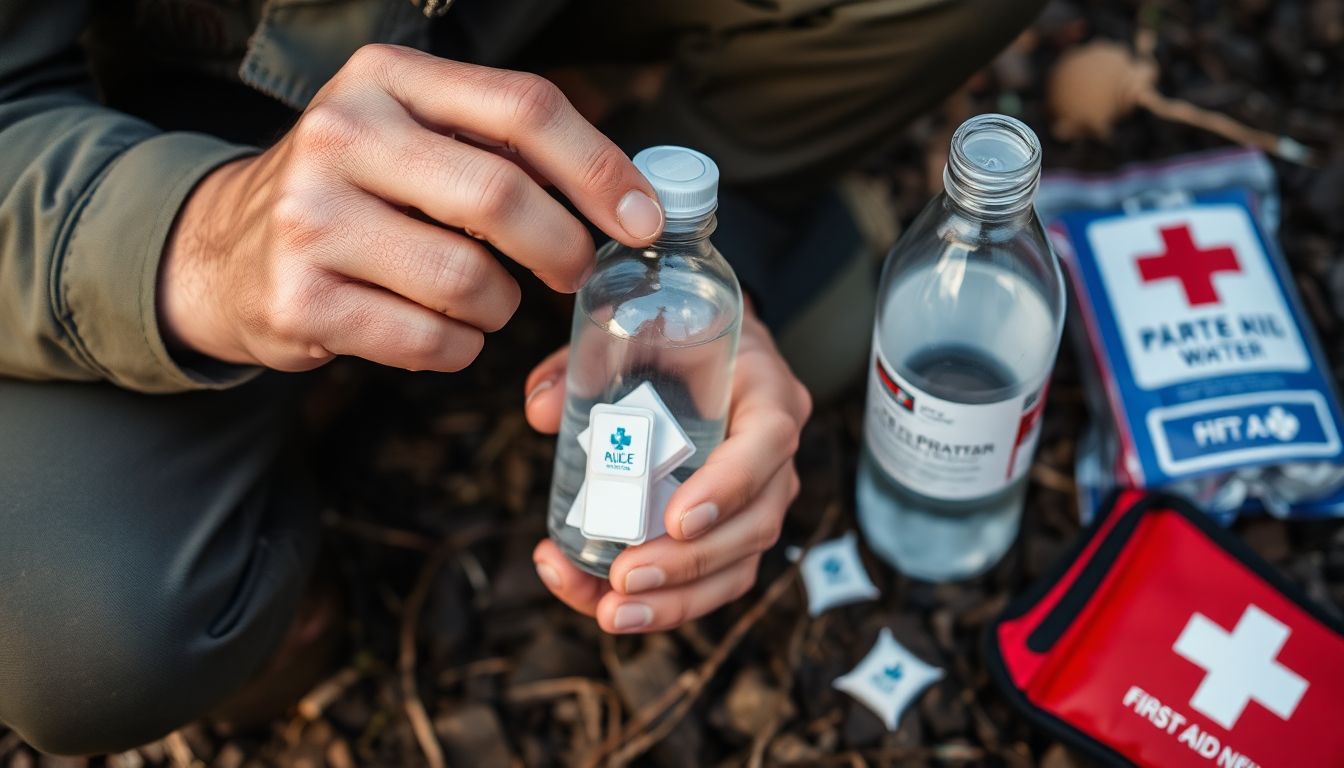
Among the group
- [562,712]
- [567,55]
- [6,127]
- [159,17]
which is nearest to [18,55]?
[6,127]

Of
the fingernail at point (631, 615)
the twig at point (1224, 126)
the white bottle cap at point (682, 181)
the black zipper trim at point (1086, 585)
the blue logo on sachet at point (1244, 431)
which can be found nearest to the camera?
the white bottle cap at point (682, 181)

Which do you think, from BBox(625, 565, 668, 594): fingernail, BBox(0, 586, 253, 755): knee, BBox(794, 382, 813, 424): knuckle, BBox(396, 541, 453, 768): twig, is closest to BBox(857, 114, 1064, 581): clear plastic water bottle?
BBox(794, 382, 813, 424): knuckle

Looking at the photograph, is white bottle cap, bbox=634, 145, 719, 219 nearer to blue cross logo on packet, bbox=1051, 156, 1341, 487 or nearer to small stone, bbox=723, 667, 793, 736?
small stone, bbox=723, 667, 793, 736

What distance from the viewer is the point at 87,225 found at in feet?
4.01

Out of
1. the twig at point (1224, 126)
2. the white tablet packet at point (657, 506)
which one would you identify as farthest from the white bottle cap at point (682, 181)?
the twig at point (1224, 126)

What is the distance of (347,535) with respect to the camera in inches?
74.2

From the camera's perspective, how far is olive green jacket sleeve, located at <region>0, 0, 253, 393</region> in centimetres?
120

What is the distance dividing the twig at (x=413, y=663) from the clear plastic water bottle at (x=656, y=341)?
1.60 ft

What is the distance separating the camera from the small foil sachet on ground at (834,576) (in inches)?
Result: 69.4

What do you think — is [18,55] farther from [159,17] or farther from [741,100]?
[741,100]

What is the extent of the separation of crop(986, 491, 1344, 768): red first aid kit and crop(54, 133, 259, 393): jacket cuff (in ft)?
3.90

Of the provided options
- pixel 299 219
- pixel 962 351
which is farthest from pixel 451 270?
pixel 962 351

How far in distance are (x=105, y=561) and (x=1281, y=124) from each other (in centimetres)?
223

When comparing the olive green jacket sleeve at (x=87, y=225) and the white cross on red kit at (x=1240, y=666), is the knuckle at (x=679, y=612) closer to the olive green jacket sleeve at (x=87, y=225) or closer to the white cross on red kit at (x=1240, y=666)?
the olive green jacket sleeve at (x=87, y=225)
